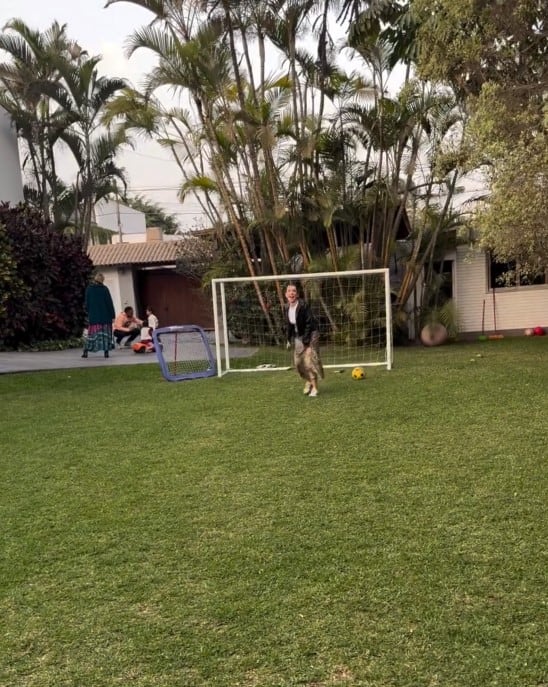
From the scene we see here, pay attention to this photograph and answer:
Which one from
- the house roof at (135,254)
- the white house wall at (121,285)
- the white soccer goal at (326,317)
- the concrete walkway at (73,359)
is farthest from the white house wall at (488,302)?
the white house wall at (121,285)

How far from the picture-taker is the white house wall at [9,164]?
16.0m

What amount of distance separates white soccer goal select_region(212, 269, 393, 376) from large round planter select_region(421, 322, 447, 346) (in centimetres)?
119

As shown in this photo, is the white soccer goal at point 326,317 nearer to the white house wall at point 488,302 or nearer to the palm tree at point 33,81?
the white house wall at point 488,302

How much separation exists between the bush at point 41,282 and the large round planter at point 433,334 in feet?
27.3

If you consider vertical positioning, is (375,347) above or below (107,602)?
above

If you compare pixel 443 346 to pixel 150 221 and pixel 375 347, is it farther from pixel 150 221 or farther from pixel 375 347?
pixel 150 221

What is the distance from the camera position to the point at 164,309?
22.8 m

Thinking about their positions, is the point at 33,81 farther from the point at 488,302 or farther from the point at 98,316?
the point at 488,302

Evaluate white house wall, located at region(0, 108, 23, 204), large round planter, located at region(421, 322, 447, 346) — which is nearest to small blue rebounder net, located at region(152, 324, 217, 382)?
large round planter, located at region(421, 322, 447, 346)

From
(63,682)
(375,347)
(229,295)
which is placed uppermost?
(229,295)

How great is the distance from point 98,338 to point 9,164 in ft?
21.2

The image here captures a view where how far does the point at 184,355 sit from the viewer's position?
12805 mm

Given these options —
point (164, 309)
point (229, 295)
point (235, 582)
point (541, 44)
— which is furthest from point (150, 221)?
point (235, 582)

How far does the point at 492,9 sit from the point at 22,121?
1293 centimetres
